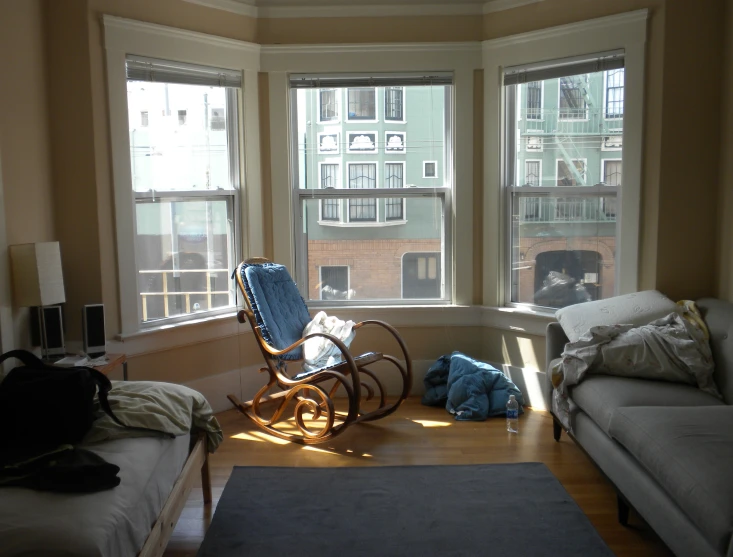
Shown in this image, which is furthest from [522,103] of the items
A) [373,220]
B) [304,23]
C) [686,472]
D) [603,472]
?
[686,472]

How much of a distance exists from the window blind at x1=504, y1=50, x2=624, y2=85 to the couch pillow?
1370mm

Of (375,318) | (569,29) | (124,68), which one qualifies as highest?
(569,29)

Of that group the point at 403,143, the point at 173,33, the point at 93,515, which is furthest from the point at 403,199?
the point at 93,515

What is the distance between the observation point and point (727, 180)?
12.3ft

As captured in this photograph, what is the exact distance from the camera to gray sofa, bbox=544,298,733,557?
2.13 m

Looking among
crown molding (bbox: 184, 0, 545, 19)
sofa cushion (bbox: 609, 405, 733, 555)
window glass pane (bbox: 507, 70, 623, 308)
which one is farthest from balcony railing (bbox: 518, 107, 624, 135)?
sofa cushion (bbox: 609, 405, 733, 555)

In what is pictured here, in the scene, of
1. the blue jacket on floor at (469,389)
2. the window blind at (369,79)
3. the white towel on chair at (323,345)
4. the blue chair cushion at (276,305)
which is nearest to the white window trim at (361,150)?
the window blind at (369,79)

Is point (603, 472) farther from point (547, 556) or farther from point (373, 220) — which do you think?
point (373, 220)

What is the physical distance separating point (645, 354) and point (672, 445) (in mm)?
961

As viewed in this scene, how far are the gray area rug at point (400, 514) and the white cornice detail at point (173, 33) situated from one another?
2514 millimetres

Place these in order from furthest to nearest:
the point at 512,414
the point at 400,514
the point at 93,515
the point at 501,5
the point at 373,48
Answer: the point at 373,48
the point at 501,5
the point at 512,414
the point at 400,514
the point at 93,515

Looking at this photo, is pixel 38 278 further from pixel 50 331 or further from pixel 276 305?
pixel 276 305

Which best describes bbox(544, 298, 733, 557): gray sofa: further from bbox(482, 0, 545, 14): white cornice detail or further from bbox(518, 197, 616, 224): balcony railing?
bbox(482, 0, 545, 14): white cornice detail

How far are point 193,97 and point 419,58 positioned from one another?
1515 mm
